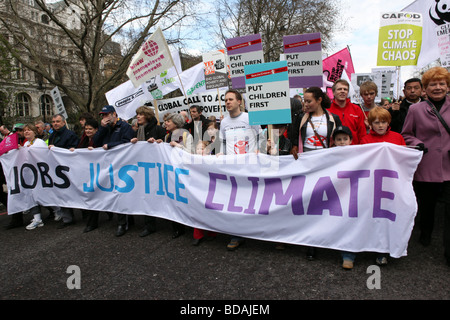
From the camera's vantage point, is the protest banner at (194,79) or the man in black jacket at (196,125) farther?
the protest banner at (194,79)

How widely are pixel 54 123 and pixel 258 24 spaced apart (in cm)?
1990

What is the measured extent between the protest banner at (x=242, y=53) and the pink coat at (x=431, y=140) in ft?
7.55

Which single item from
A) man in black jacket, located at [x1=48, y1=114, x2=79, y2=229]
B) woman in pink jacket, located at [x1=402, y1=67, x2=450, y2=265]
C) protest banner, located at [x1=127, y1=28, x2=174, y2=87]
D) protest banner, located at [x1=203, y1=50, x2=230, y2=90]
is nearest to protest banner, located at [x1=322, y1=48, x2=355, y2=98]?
protest banner, located at [x1=203, y1=50, x2=230, y2=90]

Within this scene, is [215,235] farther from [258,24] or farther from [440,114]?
[258,24]

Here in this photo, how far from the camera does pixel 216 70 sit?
7367 mm

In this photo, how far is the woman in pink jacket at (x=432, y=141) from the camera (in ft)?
10.5

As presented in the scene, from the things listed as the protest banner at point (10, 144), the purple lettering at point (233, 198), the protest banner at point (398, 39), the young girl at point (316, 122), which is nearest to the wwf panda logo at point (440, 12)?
the protest banner at point (398, 39)

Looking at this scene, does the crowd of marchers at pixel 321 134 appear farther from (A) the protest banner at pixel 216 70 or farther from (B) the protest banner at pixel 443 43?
(A) the protest banner at pixel 216 70

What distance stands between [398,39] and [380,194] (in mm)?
3696

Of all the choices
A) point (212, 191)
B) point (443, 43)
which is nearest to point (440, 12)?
point (443, 43)

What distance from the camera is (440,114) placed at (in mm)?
3271

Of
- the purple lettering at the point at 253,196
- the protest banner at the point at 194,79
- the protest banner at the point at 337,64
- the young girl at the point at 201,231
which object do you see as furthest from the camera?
the protest banner at the point at 194,79

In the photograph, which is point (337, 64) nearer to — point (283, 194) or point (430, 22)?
point (430, 22)

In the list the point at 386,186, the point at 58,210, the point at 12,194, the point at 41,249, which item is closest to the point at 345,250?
the point at 386,186
